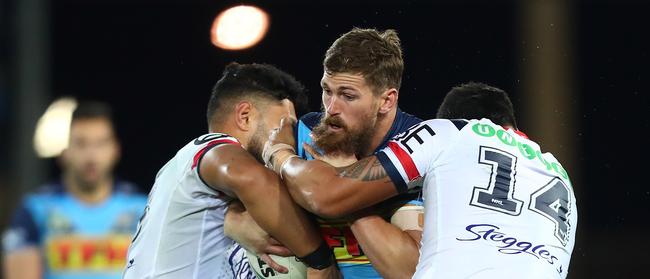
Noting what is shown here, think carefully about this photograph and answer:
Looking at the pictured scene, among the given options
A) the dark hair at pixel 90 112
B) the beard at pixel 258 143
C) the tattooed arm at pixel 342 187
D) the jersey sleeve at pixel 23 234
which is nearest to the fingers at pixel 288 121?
the beard at pixel 258 143

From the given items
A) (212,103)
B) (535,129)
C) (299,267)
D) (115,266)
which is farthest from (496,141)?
(535,129)

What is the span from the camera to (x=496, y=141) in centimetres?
392

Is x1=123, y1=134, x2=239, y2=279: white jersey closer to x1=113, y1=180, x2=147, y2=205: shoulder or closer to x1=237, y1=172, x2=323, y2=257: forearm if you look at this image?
Result: x1=237, y1=172, x2=323, y2=257: forearm

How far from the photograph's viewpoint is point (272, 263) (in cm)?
436

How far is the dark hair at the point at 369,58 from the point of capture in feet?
13.4

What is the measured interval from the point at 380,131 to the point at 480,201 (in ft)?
1.79

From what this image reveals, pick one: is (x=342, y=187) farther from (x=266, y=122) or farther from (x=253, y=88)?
(x=253, y=88)

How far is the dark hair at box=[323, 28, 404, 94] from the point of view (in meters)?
4.07

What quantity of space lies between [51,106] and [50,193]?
6.97ft

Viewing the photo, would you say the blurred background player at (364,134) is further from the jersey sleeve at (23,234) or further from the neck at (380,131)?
the jersey sleeve at (23,234)

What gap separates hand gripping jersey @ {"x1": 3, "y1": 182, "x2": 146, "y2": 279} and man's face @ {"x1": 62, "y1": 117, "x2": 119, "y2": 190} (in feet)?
0.54

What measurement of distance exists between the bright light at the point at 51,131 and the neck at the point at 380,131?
4.47 m

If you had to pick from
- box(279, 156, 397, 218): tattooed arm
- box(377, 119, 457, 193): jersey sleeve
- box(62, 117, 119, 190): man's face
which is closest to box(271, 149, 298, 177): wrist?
box(279, 156, 397, 218): tattooed arm

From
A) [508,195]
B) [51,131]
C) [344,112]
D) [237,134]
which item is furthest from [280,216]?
[51,131]
